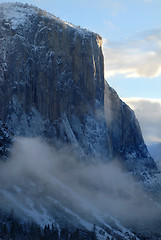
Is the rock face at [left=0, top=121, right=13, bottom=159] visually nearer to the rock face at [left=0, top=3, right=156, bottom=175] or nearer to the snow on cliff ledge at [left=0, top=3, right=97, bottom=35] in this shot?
the rock face at [left=0, top=3, right=156, bottom=175]

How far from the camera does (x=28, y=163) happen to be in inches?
6176

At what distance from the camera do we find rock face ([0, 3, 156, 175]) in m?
166

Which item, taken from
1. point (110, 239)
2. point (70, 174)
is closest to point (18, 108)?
point (70, 174)

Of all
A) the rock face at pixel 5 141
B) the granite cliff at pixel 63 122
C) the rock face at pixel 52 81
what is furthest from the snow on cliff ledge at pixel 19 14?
the rock face at pixel 5 141

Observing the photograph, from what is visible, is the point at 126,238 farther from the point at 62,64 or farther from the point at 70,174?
the point at 62,64

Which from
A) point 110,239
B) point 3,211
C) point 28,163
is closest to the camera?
point 3,211

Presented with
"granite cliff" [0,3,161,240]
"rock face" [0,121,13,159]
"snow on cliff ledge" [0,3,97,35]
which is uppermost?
"snow on cliff ledge" [0,3,97,35]

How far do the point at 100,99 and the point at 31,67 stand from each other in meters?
26.7

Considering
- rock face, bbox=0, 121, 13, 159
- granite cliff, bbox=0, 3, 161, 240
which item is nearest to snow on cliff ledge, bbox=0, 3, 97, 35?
granite cliff, bbox=0, 3, 161, 240

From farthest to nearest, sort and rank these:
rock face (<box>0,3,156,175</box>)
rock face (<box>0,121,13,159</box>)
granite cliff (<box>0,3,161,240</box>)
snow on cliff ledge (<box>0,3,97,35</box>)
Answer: snow on cliff ledge (<box>0,3,97,35</box>) → rock face (<box>0,3,156,175</box>) → granite cliff (<box>0,3,161,240</box>) → rock face (<box>0,121,13,159</box>)

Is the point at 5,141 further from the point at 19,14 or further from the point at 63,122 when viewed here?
the point at 19,14

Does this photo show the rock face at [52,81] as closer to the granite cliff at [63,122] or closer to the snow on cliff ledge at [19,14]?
the snow on cliff ledge at [19,14]

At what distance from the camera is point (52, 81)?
567 feet

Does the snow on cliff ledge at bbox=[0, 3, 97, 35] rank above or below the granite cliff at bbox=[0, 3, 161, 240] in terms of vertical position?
above
